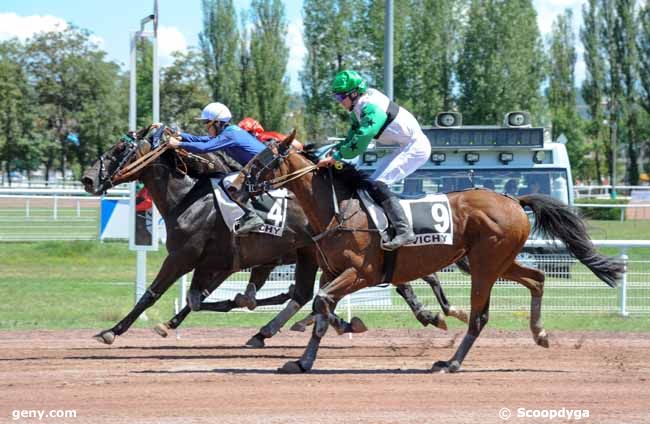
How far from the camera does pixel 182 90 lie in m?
44.9

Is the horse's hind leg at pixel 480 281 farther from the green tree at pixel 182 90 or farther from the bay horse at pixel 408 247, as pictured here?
the green tree at pixel 182 90

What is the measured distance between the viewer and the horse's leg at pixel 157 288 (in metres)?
9.73

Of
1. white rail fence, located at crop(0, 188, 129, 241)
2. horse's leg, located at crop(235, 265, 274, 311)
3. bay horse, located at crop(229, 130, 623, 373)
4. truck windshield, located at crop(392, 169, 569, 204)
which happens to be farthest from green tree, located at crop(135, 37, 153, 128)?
bay horse, located at crop(229, 130, 623, 373)

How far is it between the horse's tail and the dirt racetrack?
882 millimetres

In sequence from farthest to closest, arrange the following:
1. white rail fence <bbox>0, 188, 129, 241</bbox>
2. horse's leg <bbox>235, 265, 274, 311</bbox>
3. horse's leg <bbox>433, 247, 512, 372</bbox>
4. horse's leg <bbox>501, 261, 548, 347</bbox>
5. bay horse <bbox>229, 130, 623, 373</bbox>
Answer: white rail fence <bbox>0, 188, 129, 241</bbox> → horse's leg <bbox>235, 265, 274, 311</bbox> → horse's leg <bbox>501, 261, 548, 347</bbox> → horse's leg <bbox>433, 247, 512, 372</bbox> → bay horse <bbox>229, 130, 623, 373</bbox>

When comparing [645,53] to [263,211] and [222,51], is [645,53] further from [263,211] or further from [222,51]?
[263,211]

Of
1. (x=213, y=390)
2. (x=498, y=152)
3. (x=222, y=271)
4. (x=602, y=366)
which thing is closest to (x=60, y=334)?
(x=222, y=271)

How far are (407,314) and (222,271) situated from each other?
165 inches

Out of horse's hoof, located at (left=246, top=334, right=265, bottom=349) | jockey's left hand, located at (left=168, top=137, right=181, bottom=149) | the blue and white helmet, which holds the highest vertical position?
the blue and white helmet

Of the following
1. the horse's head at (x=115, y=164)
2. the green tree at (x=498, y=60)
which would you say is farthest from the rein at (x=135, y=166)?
the green tree at (x=498, y=60)

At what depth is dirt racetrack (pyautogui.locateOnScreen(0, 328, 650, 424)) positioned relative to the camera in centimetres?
689

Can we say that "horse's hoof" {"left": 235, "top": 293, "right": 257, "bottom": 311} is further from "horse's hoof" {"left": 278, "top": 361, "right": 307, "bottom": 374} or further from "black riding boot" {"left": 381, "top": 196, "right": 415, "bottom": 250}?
"black riding boot" {"left": 381, "top": 196, "right": 415, "bottom": 250}

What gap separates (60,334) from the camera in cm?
1148

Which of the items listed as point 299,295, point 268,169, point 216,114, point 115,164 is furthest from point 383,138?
point 115,164
